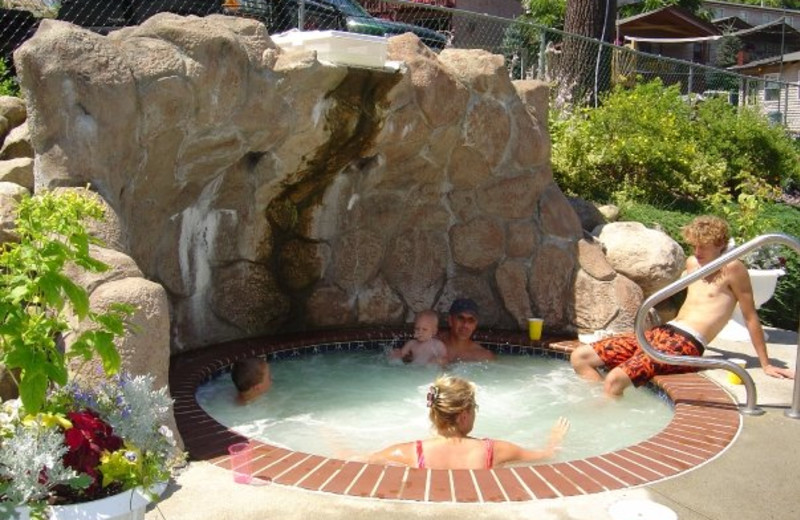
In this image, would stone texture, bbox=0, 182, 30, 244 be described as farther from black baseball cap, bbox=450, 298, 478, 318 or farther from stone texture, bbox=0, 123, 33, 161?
black baseball cap, bbox=450, 298, 478, 318

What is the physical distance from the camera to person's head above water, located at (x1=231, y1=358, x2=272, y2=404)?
18.9 feet

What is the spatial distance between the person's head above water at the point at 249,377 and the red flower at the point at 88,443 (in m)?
3.17

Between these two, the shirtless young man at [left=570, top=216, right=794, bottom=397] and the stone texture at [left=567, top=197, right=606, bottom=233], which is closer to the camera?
the shirtless young man at [left=570, top=216, right=794, bottom=397]

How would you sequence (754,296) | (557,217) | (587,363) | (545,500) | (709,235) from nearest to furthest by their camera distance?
(545,500) → (709,235) → (587,363) → (754,296) → (557,217)

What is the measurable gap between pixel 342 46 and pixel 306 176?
134 centimetres

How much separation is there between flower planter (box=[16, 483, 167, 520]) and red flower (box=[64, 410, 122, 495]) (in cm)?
7

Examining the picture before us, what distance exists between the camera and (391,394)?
6.32 meters

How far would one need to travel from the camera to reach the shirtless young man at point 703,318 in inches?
219

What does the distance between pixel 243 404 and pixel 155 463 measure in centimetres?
331

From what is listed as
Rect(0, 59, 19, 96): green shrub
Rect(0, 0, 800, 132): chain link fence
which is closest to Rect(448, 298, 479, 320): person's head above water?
Rect(0, 0, 800, 132): chain link fence

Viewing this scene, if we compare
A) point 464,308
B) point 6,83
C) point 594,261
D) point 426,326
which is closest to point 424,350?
point 426,326

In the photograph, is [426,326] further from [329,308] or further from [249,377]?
[249,377]

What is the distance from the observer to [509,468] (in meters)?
3.96

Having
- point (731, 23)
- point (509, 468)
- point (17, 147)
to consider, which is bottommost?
point (509, 468)
